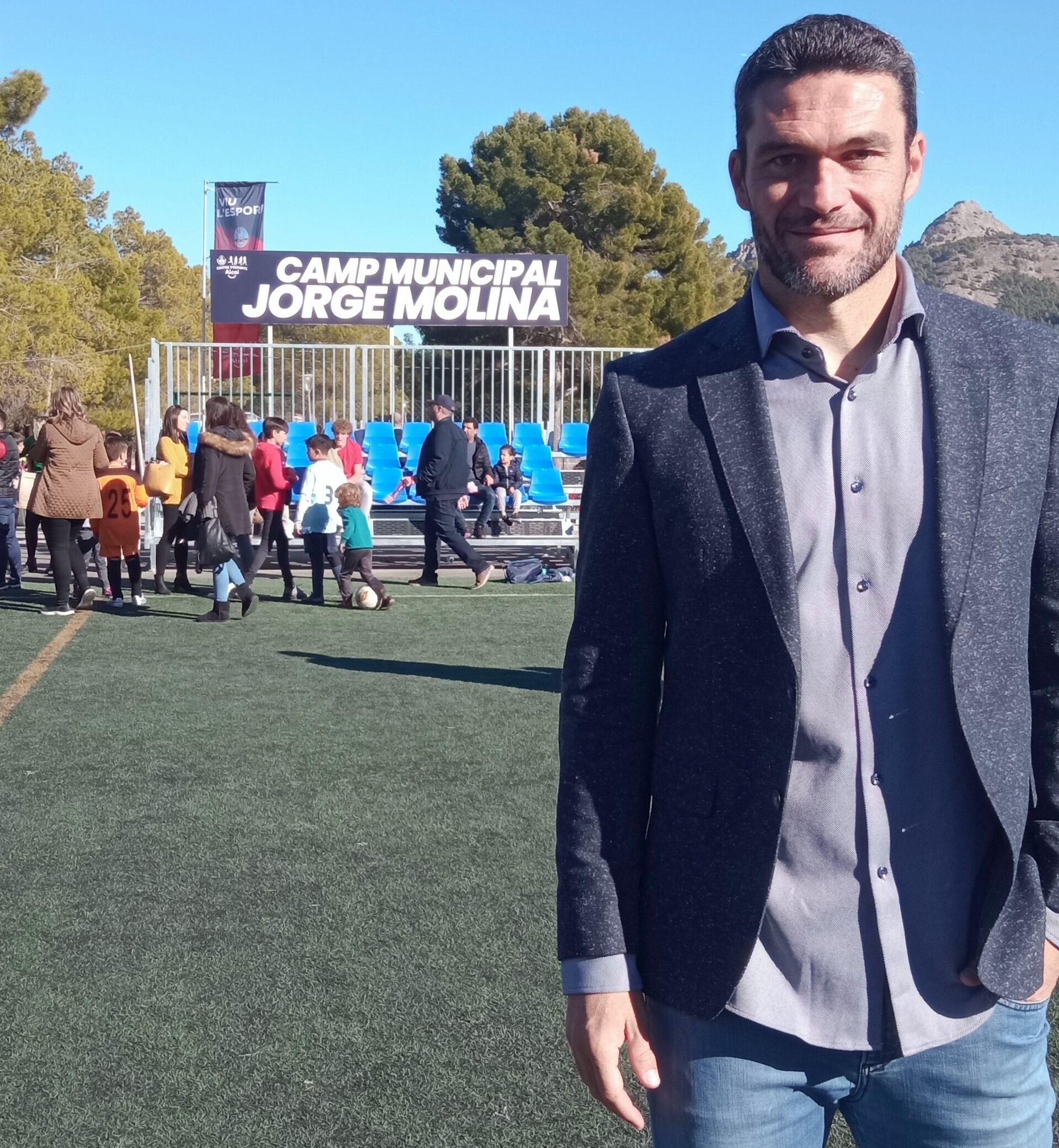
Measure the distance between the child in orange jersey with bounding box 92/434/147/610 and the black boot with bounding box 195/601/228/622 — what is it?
831 mm

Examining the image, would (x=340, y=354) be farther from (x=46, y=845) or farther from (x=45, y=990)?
(x=45, y=990)

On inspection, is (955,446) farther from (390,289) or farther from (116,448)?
(390,289)

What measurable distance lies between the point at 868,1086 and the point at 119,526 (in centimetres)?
1099

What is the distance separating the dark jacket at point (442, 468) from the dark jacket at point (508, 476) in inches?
122

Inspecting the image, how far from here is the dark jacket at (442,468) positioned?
13.6 meters

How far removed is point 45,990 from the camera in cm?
373

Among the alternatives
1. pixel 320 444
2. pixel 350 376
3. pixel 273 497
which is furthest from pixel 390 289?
pixel 320 444

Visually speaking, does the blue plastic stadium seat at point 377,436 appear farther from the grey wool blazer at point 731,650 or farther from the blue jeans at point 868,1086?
the blue jeans at point 868,1086

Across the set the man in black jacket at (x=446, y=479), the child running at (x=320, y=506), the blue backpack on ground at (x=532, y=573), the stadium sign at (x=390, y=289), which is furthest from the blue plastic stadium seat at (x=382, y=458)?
the child running at (x=320, y=506)

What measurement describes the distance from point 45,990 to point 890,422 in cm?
301

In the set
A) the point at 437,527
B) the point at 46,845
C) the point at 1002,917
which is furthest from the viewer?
the point at 437,527

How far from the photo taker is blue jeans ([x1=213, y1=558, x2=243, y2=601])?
37.0 feet

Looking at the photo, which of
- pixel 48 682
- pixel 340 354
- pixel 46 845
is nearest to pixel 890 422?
pixel 46 845

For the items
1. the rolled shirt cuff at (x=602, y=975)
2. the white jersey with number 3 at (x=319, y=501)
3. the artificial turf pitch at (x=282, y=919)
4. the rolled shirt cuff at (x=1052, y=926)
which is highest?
the white jersey with number 3 at (x=319, y=501)
